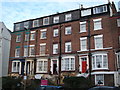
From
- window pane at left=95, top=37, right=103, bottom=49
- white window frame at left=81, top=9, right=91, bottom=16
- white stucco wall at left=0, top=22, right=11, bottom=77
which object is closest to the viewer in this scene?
window pane at left=95, top=37, right=103, bottom=49

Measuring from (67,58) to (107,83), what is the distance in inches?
323

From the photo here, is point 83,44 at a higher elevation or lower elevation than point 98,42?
lower

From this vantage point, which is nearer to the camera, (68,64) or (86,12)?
(68,64)

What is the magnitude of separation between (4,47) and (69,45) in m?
16.6

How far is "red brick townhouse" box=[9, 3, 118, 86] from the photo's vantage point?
25.2 meters

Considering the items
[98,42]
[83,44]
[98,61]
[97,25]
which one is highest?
[97,25]

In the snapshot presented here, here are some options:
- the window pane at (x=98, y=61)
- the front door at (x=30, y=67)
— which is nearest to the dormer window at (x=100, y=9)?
the window pane at (x=98, y=61)

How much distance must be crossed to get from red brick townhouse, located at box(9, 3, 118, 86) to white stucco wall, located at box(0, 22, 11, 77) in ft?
7.62

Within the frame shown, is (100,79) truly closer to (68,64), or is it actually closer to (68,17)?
(68,64)

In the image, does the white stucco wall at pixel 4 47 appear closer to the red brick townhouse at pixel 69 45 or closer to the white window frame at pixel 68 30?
Result: the red brick townhouse at pixel 69 45

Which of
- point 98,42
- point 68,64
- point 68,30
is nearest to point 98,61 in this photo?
point 98,42

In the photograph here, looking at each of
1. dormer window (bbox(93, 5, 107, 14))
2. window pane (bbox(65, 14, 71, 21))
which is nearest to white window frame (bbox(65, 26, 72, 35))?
window pane (bbox(65, 14, 71, 21))

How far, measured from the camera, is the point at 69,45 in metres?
29.2

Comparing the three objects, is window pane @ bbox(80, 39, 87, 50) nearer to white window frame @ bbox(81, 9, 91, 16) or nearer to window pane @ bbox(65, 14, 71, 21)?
white window frame @ bbox(81, 9, 91, 16)
